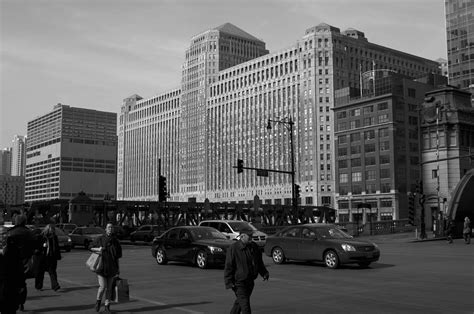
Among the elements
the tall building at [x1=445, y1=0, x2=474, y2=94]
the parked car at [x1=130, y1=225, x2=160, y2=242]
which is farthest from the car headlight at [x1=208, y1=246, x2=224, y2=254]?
the tall building at [x1=445, y1=0, x2=474, y2=94]

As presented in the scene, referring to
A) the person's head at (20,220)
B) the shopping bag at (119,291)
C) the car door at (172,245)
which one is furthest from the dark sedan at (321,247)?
the person's head at (20,220)

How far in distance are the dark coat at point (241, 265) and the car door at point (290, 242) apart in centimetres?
1244

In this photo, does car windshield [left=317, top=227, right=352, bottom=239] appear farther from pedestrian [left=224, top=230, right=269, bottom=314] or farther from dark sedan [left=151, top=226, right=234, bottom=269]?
pedestrian [left=224, top=230, right=269, bottom=314]

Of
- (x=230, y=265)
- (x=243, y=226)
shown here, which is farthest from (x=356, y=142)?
(x=230, y=265)

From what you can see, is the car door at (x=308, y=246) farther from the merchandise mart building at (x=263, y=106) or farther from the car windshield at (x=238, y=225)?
the merchandise mart building at (x=263, y=106)

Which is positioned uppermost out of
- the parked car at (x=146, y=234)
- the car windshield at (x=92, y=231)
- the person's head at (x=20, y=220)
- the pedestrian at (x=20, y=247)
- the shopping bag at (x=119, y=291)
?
the person's head at (x=20, y=220)

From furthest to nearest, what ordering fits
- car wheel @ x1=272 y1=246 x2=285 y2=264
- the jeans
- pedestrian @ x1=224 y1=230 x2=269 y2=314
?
car wheel @ x1=272 y1=246 x2=285 y2=264 < pedestrian @ x1=224 y1=230 x2=269 y2=314 < the jeans

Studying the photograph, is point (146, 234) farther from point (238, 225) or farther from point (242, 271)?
point (242, 271)

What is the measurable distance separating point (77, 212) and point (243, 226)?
3059 cm

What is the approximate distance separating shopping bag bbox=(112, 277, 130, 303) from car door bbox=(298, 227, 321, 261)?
1019 centimetres

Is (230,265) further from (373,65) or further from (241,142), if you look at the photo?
(241,142)

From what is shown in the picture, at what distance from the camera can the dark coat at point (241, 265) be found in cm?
823

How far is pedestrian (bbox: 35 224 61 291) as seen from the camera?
45.0ft

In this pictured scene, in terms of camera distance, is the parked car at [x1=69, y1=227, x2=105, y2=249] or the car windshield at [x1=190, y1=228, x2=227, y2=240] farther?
the parked car at [x1=69, y1=227, x2=105, y2=249]
